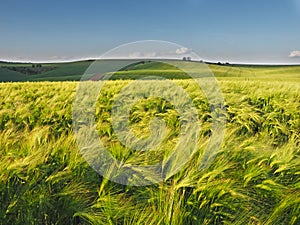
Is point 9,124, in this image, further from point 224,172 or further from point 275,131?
point 275,131

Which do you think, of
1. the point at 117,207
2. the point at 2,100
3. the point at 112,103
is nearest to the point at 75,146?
the point at 117,207

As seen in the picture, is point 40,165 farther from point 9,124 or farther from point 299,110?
point 299,110

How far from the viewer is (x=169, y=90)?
4406 mm

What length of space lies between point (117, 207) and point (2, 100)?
2677mm

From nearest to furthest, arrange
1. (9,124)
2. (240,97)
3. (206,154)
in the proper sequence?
(206,154) < (9,124) < (240,97)

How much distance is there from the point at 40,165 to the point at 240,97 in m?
2.78

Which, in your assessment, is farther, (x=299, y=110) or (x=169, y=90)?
(x=169, y=90)

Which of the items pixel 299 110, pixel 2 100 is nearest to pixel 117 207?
pixel 299 110

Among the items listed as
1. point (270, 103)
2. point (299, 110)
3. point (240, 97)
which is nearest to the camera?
point (299, 110)

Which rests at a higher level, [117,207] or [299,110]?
[299,110]

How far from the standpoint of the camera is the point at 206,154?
2.21 m

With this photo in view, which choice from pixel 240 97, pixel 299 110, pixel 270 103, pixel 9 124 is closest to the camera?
pixel 9 124

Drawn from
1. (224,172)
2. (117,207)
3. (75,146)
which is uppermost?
(75,146)

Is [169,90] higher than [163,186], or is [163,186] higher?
[169,90]
